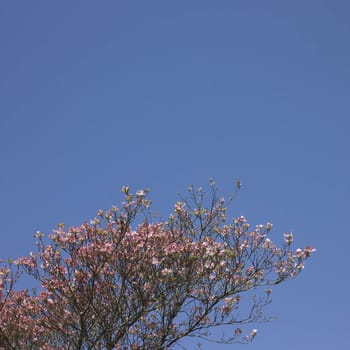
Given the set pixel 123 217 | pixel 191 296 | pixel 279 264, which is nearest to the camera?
pixel 123 217

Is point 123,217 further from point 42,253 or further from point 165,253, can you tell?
point 42,253

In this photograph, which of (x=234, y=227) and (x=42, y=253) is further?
(x=234, y=227)

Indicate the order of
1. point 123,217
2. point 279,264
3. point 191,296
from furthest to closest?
point 279,264 → point 191,296 → point 123,217

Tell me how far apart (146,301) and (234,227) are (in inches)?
157

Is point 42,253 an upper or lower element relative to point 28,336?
upper

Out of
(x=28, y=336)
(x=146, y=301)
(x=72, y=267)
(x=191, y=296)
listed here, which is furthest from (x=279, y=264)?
(x=28, y=336)

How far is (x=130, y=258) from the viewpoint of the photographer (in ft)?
49.5

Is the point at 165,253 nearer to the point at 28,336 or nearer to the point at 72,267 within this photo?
the point at 72,267

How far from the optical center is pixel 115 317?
15.1 metres

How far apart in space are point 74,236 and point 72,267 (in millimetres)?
869

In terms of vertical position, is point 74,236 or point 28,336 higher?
point 74,236

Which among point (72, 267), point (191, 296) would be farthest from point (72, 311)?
point (191, 296)

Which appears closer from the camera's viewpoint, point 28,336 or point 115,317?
point 115,317

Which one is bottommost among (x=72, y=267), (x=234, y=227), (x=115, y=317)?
(x=115, y=317)
